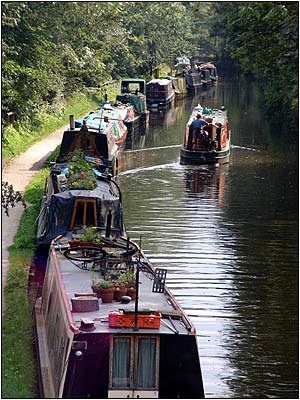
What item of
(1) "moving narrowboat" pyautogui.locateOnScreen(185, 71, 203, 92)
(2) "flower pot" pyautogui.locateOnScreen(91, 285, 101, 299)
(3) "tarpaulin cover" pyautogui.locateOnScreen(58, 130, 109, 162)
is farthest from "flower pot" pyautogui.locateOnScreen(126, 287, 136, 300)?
(1) "moving narrowboat" pyautogui.locateOnScreen(185, 71, 203, 92)

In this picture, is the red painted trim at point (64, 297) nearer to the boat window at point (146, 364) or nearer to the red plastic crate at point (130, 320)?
the red plastic crate at point (130, 320)

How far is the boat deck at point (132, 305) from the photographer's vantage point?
11.7 meters

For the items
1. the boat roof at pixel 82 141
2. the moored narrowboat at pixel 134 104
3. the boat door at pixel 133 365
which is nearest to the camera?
the boat door at pixel 133 365

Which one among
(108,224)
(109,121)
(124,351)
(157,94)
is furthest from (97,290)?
(157,94)

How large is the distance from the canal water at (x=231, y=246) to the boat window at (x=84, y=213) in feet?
6.98

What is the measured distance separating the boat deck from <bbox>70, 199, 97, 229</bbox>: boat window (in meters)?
4.37

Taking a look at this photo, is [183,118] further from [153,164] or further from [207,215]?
[207,215]

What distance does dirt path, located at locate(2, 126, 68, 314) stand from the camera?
71.5ft

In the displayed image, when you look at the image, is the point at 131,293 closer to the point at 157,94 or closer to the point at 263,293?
the point at 263,293

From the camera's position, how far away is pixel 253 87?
7100 cm

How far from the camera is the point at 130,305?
12.6 m

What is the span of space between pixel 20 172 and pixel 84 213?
36.1ft

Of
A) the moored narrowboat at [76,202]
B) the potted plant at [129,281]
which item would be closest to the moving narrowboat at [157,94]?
the moored narrowboat at [76,202]

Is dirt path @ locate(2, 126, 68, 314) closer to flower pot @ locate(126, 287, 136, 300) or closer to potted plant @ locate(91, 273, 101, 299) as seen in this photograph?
potted plant @ locate(91, 273, 101, 299)
